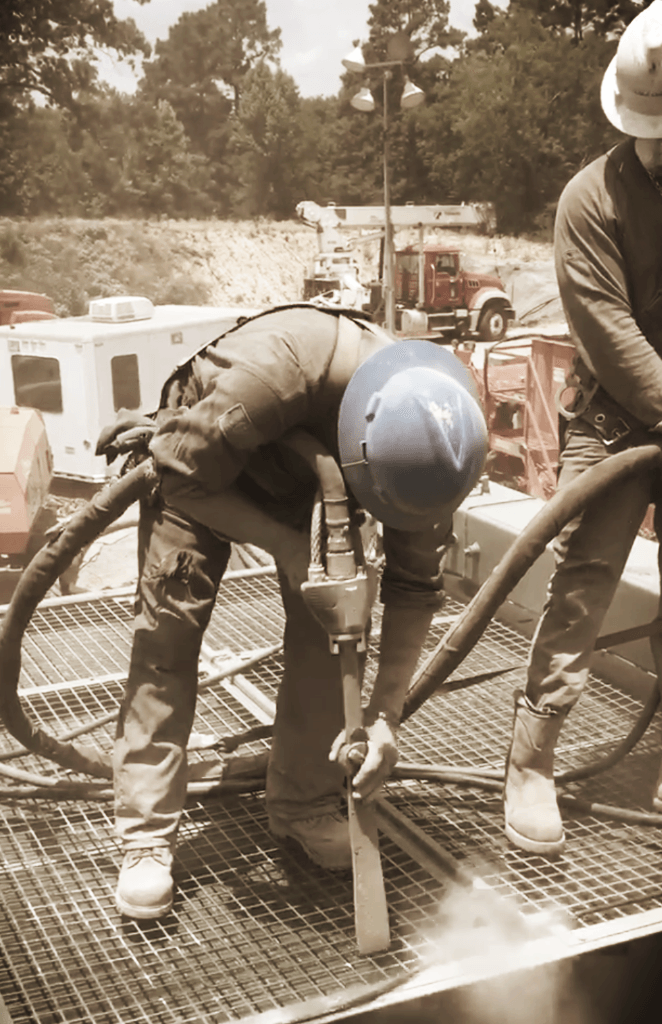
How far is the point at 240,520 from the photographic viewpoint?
6.54ft

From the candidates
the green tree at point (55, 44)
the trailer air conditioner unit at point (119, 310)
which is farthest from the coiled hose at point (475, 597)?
the green tree at point (55, 44)

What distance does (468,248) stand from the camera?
16250mm

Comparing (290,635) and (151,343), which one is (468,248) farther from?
(290,635)

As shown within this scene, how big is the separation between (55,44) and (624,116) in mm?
6457

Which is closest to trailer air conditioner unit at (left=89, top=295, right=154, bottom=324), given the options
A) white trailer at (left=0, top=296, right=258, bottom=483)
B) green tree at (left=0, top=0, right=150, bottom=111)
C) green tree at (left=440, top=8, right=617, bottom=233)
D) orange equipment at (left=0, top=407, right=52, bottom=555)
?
white trailer at (left=0, top=296, right=258, bottom=483)

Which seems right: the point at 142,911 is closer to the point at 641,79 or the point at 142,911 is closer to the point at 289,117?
the point at 641,79

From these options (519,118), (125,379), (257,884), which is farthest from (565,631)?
(519,118)

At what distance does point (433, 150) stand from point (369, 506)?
42.9ft

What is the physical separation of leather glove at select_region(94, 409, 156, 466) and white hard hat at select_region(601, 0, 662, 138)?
1.19m

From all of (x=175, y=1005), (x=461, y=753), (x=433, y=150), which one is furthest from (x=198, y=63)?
(x=175, y=1005)

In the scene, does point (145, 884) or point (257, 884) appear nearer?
point (145, 884)

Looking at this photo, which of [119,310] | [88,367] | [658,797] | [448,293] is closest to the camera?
[658,797]

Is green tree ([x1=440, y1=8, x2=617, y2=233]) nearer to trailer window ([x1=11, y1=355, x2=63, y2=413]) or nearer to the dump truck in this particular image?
the dump truck

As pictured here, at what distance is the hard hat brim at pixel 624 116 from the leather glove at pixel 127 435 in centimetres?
118
